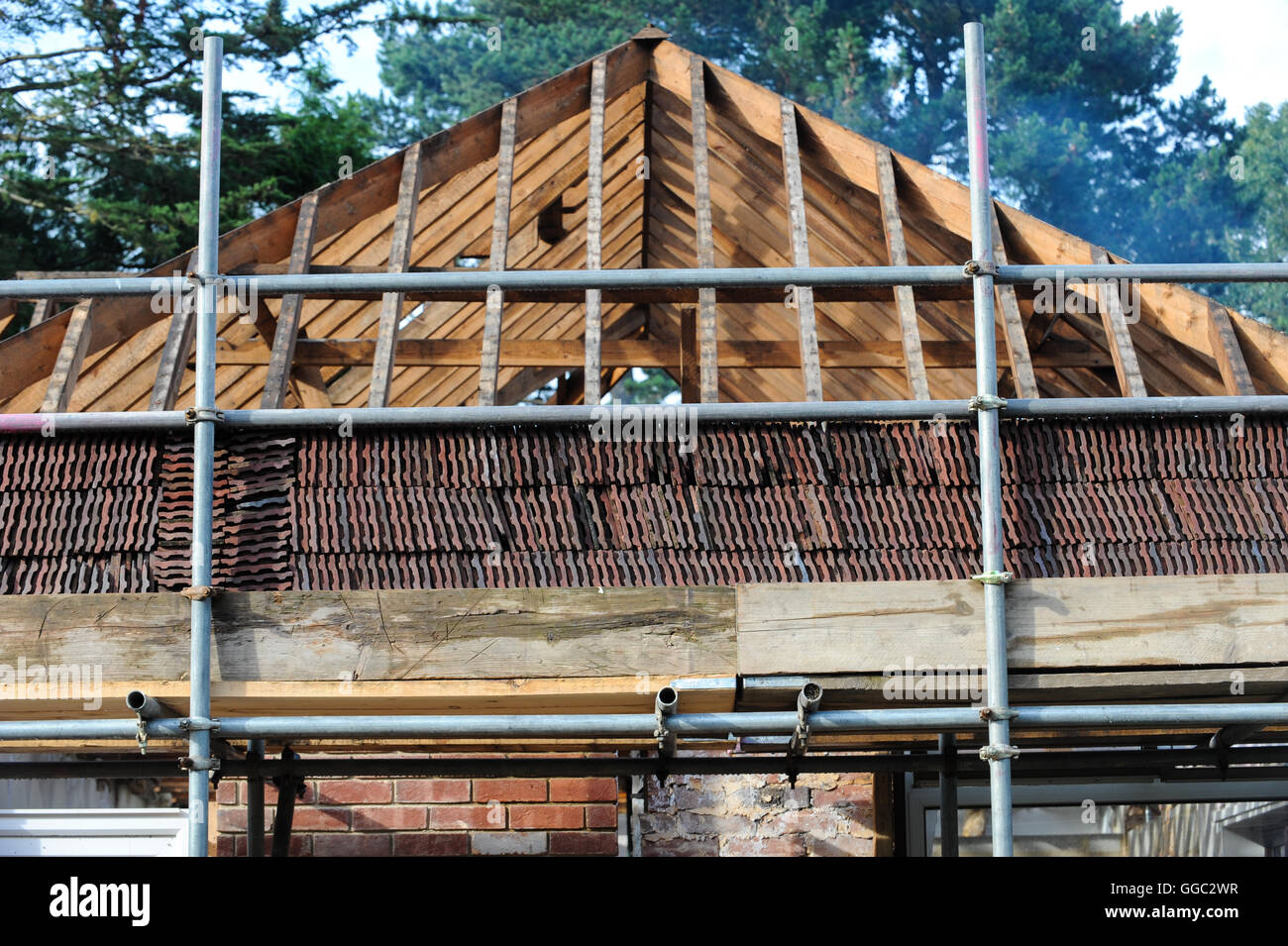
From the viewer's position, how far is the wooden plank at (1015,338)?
525 cm

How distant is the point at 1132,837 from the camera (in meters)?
9.06

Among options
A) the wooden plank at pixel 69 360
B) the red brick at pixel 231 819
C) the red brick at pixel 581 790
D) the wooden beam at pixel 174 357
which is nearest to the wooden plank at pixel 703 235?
the wooden beam at pixel 174 357

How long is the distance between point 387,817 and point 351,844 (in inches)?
10.0

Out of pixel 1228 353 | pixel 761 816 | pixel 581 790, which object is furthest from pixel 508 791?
pixel 1228 353

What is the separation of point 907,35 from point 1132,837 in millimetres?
24529

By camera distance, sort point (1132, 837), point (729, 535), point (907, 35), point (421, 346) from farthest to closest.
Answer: point (907, 35)
point (1132, 837)
point (421, 346)
point (729, 535)

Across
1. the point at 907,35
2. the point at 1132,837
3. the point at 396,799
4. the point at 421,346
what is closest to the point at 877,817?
the point at 1132,837

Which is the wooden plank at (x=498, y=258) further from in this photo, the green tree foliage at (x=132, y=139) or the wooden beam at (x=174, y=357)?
the green tree foliage at (x=132, y=139)

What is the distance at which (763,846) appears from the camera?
8391mm

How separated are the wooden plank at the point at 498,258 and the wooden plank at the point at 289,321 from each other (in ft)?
2.36

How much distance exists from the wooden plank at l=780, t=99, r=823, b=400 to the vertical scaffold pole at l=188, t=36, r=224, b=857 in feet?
6.72

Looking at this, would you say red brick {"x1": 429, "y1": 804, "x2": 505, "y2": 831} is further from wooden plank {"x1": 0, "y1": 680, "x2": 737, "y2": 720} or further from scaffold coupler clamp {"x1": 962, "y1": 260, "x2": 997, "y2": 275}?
scaffold coupler clamp {"x1": 962, "y1": 260, "x2": 997, "y2": 275}

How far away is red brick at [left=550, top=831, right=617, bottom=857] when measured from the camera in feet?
26.8
